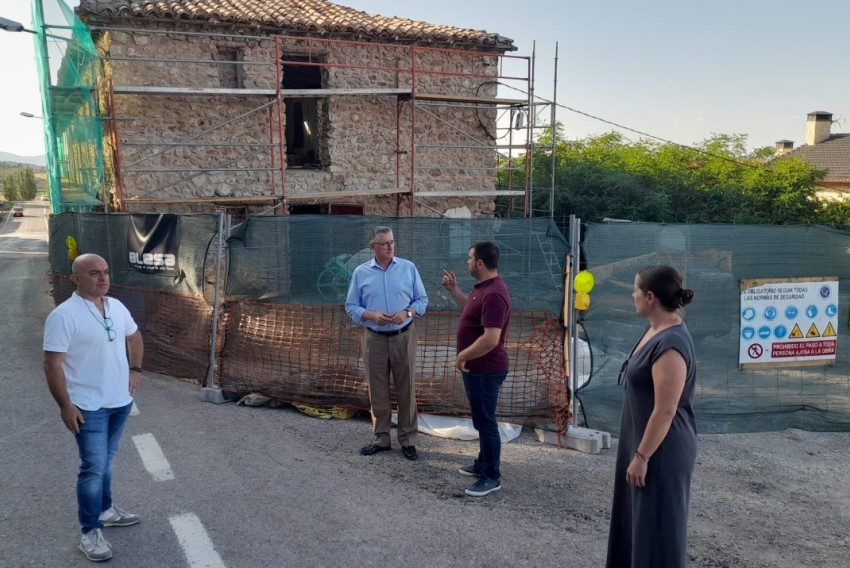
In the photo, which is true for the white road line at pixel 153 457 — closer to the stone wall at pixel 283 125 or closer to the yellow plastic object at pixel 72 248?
the yellow plastic object at pixel 72 248

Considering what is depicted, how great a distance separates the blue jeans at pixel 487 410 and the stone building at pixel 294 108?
9725 mm

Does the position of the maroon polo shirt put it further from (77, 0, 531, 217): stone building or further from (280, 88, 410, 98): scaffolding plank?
(280, 88, 410, 98): scaffolding plank

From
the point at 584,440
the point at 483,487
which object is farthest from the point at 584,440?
the point at 483,487

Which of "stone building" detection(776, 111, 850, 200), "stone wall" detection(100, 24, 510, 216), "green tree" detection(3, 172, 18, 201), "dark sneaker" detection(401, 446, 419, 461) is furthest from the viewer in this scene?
"green tree" detection(3, 172, 18, 201)

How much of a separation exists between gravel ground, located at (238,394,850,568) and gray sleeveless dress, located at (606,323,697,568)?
0.90m

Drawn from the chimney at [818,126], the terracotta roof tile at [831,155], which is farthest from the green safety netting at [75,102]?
the chimney at [818,126]

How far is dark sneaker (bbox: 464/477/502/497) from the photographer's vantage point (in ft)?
15.4

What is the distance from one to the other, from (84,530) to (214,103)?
1142 centimetres

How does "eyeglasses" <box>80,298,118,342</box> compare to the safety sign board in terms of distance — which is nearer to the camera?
"eyeglasses" <box>80,298,118,342</box>

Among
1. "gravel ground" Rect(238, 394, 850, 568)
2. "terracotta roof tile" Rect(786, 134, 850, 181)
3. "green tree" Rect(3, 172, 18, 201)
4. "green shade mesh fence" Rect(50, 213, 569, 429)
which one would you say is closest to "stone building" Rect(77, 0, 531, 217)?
"green shade mesh fence" Rect(50, 213, 569, 429)

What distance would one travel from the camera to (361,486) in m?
A: 4.86

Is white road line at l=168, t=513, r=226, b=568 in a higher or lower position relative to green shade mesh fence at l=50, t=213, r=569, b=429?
lower

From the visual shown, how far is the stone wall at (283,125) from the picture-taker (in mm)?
13094

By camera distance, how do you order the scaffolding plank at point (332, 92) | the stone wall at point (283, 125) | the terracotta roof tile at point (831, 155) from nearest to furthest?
1. the stone wall at point (283, 125)
2. the scaffolding plank at point (332, 92)
3. the terracotta roof tile at point (831, 155)
